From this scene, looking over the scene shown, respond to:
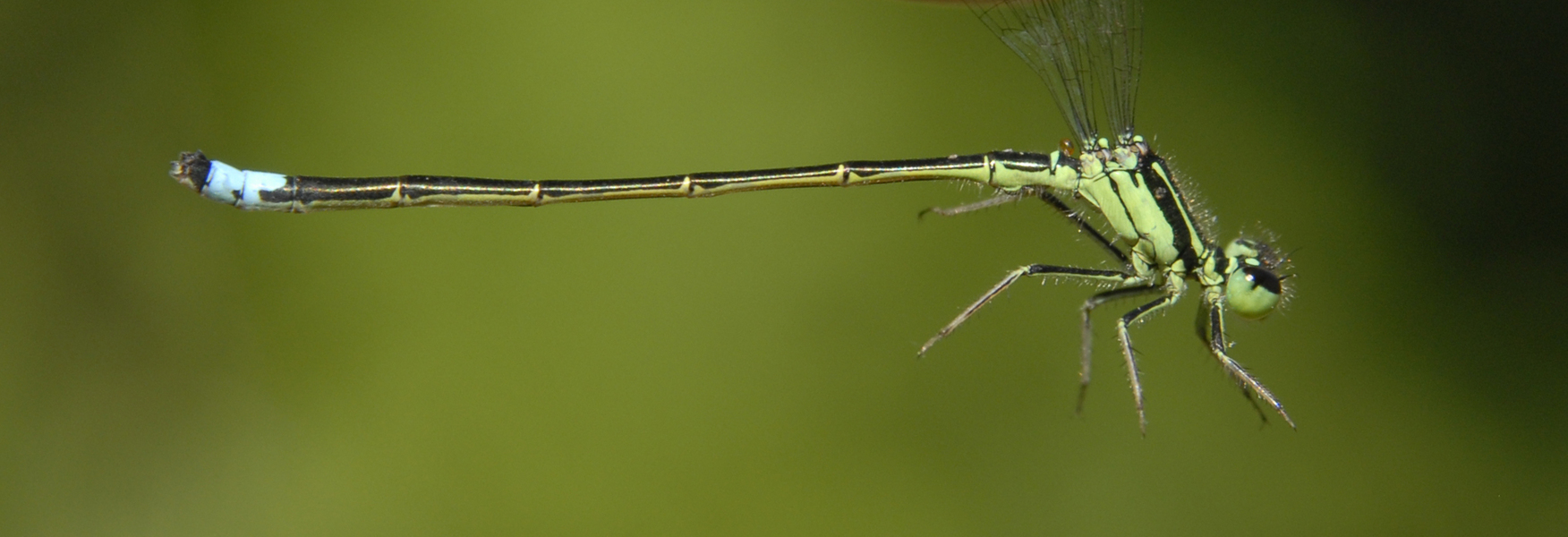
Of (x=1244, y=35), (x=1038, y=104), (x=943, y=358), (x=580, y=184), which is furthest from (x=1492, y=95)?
(x=580, y=184)

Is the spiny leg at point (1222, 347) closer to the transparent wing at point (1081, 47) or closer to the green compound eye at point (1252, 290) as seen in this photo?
the green compound eye at point (1252, 290)

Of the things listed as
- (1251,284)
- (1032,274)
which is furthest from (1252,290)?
(1032,274)

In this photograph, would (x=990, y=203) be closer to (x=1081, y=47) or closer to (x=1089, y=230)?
(x=1089, y=230)

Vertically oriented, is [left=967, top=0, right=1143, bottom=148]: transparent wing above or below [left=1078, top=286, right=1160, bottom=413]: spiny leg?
above

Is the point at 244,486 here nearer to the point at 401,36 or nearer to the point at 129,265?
the point at 129,265

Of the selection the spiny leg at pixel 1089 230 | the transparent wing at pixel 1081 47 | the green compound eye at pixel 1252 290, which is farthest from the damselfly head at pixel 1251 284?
the transparent wing at pixel 1081 47

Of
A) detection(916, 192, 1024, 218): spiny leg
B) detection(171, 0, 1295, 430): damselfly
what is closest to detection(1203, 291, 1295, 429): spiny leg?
detection(171, 0, 1295, 430): damselfly

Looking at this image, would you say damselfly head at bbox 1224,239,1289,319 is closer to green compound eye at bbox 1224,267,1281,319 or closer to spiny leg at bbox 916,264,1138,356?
green compound eye at bbox 1224,267,1281,319

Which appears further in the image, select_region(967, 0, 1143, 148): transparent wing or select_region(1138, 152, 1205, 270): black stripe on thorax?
select_region(967, 0, 1143, 148): transparent wing
